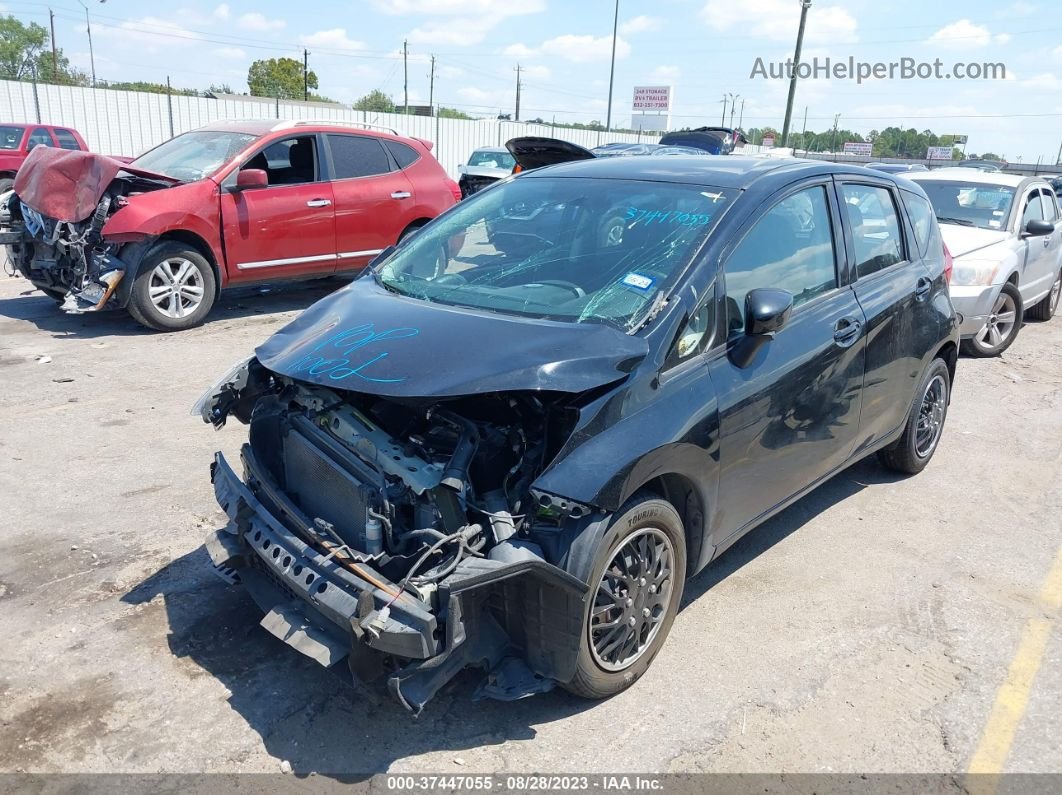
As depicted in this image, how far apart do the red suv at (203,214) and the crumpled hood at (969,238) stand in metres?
5.81

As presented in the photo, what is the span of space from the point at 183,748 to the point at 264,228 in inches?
253

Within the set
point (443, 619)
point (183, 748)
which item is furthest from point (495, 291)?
point (183, 748)

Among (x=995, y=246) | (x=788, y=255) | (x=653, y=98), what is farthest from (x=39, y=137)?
(x=653, y=98)

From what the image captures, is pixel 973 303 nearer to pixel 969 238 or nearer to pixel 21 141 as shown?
pixel 969 238

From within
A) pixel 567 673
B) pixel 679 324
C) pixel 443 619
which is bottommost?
pixel 567 673

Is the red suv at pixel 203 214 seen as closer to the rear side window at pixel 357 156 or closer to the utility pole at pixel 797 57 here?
the rear side window at pixel 357 156

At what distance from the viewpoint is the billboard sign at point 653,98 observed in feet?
216

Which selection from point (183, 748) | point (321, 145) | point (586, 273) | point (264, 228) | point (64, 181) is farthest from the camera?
point (321, 145)

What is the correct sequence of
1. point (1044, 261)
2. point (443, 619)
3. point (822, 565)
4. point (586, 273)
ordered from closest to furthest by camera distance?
point (443, 619)
point (586, 273)
point (822, 565)
point (1044, 261)

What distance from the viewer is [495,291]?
3551 mm

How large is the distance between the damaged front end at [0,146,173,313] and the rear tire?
1029cm

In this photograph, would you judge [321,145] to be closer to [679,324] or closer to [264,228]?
[264,228]

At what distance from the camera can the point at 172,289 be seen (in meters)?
7.91

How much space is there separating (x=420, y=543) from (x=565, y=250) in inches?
61.2
